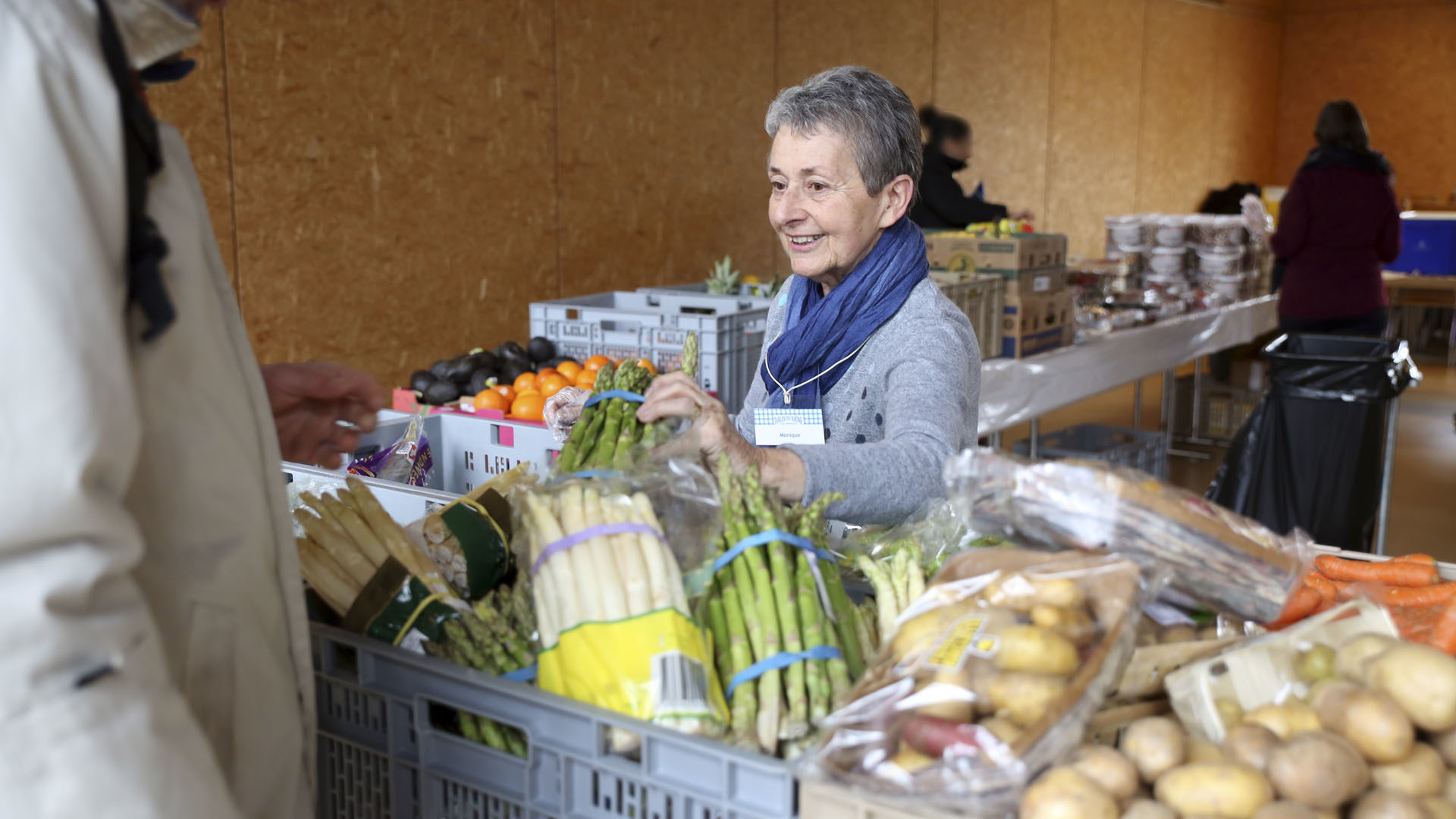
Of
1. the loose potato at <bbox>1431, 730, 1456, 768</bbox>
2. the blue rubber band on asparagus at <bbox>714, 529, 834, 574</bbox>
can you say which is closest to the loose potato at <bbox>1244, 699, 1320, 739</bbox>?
the loose potato at <bbox>1431, 730, 1456, 768</bbox>

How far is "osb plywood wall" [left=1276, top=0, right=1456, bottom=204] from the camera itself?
1367 centimetres

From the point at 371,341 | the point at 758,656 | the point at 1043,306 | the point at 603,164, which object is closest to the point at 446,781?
the point at 758,656

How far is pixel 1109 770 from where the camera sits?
90 cm

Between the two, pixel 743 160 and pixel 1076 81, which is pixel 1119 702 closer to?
pixel 743 160

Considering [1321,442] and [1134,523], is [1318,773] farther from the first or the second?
[1321,442]

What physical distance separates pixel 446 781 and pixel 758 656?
1.11 ft

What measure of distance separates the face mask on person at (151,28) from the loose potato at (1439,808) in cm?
112

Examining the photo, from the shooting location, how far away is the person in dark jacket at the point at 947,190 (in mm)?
6184

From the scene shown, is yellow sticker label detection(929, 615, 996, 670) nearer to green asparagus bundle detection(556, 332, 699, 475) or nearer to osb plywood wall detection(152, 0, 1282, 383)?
green asparagus bundle detection(556, 332, 699, 475)

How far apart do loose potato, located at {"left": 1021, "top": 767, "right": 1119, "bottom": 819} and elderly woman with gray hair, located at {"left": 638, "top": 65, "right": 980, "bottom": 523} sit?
35.0 inches

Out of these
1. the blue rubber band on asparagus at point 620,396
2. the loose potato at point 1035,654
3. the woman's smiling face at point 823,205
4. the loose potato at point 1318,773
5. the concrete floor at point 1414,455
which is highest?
the woman's smiling face at point 823,205

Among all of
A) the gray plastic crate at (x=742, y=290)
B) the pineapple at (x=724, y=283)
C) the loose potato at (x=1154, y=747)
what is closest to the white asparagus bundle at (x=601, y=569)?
the loose potato at (x=1154, y=747)

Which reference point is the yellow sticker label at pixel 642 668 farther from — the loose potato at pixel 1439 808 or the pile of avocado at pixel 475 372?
the pile of avocado at pixel 475 372

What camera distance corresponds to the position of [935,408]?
1792 mm
